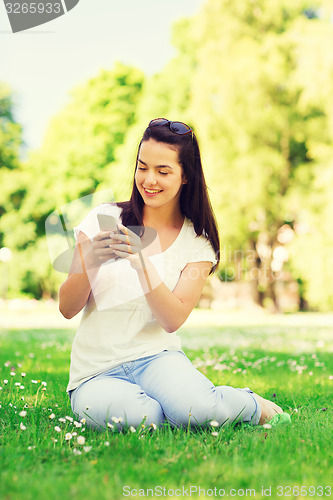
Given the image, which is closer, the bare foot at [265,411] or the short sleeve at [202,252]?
the bare foot at [265,411]

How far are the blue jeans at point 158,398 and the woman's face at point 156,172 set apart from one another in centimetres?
→ 95

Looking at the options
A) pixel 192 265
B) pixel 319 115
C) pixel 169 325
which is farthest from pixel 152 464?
pixel 319 115

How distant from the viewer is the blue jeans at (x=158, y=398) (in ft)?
9.53

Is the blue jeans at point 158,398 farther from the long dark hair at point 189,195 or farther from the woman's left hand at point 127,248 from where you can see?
the long dark hair at point 189,195

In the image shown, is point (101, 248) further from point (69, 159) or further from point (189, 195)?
point (69, 159)

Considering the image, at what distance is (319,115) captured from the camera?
70.9ft

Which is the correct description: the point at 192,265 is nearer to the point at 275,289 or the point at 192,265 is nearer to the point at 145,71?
the point at 275,289

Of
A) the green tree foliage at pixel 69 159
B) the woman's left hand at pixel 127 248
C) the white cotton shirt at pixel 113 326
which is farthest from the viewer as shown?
the green tree foliage at pixel 69 159

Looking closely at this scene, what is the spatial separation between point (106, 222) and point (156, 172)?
0.42m

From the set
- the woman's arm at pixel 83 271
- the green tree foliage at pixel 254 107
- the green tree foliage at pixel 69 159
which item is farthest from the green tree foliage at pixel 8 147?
the woman's arm at pixel 83 271

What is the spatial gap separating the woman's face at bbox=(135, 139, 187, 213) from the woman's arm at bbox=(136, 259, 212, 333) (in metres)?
0.48

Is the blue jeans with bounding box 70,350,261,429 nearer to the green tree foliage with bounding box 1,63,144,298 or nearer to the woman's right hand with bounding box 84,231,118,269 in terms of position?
the woman's right hand with bounding box 84,231,118,269

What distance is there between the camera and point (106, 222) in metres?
3.22

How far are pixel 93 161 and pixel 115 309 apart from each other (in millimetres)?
25133
